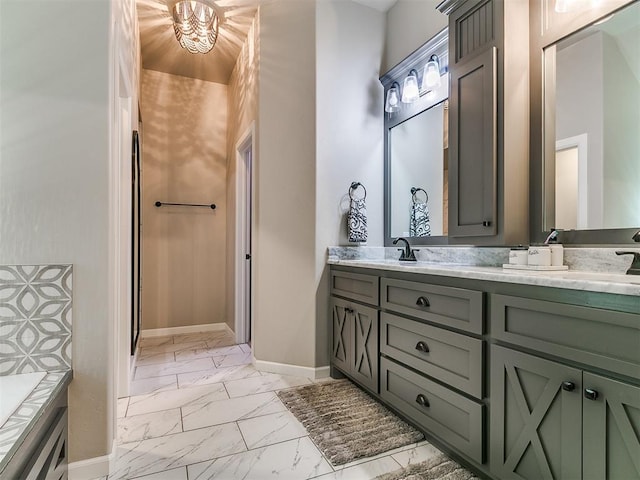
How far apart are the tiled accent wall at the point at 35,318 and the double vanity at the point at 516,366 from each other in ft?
5.20

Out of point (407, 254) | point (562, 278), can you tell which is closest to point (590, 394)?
point (562, 278)

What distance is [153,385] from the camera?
2557mm

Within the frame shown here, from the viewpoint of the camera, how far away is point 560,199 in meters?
1.72

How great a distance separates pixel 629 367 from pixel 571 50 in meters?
1.54

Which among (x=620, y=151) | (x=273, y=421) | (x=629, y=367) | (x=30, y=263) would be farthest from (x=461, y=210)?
(x=30, y=263)

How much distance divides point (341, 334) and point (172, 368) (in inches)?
59.2

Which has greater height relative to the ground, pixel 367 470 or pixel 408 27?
pixel 408 27

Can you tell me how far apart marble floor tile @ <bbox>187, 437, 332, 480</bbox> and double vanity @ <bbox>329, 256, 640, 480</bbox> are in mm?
555

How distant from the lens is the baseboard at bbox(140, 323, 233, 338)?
3922 mm

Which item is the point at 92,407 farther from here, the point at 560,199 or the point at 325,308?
the point at 560,199

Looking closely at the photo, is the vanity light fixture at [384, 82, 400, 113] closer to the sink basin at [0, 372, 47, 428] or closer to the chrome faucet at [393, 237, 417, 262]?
the chrome faucet at [393, 237, 417, 262]

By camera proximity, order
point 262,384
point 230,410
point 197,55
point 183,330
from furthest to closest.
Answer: point 183,330, point 197,55, point 262,384, point 230,410

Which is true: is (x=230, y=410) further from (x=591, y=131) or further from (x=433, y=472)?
(x=591, y=131)

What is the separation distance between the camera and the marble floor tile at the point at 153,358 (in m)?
3.07
